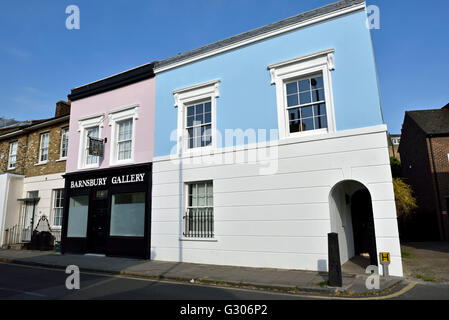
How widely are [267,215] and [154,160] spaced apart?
5.30 metres


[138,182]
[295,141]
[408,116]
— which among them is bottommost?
[138,182]

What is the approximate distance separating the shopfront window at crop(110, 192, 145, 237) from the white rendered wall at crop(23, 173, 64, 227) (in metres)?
4.60

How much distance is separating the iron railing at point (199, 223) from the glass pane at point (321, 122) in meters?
4.71

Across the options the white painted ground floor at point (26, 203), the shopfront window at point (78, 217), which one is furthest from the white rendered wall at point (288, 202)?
the white painted ground floor at point (26, 203)

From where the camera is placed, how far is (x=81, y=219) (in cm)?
1388

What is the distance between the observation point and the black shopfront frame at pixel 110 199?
11.8 metres

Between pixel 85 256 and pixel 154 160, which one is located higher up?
pixel 154 160

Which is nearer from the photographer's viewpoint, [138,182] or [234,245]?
[234,245]

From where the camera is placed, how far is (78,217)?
1399 cm

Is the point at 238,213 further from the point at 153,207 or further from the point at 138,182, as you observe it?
the point at 138,182

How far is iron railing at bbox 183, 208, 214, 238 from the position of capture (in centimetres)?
1065
